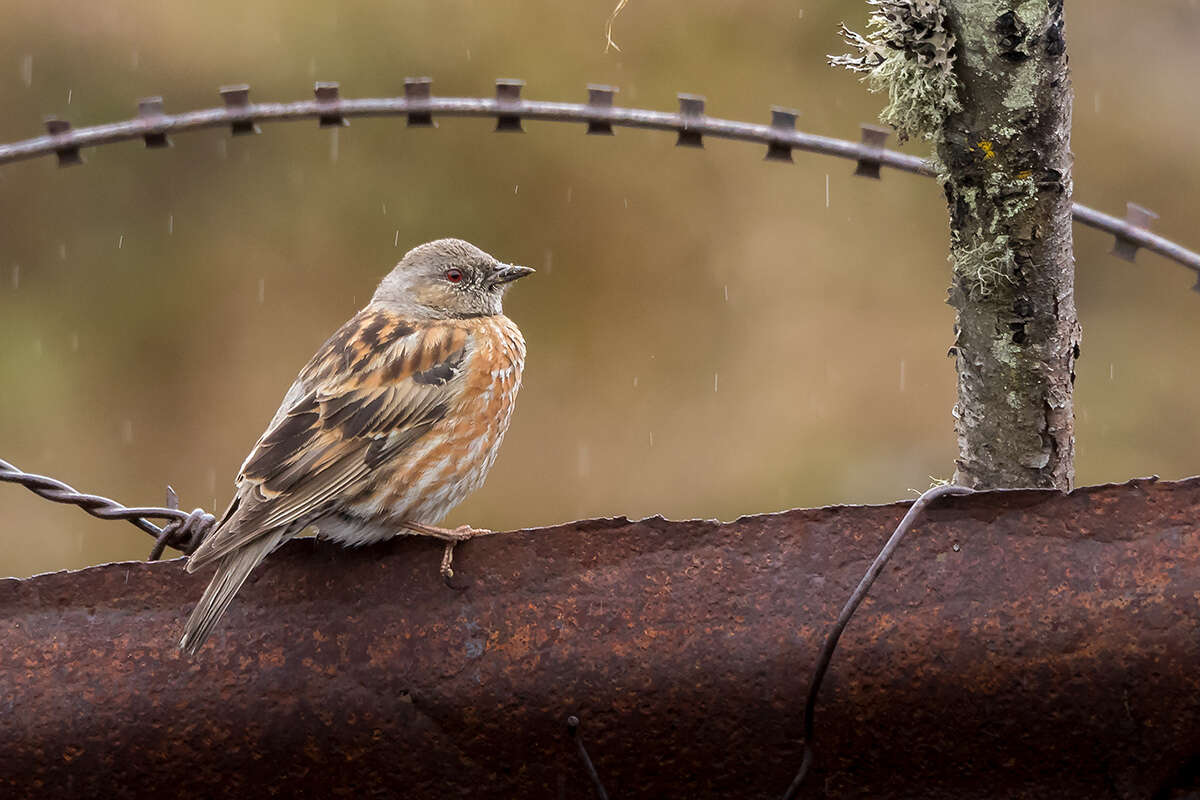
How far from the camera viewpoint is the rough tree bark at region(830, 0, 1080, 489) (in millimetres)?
2334

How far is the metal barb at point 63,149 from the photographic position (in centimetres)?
288

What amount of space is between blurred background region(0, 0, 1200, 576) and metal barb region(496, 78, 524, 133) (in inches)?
113

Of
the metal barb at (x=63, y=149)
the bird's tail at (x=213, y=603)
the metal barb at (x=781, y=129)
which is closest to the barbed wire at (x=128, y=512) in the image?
the bird's tail at (x=213, y=603)

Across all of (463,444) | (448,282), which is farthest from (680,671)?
(448,282)

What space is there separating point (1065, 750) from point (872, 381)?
4.14m

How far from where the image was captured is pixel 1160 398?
5926 mm

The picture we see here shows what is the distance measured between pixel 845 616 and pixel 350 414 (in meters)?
1.57

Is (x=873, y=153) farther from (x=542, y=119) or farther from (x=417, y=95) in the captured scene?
(x=417, y=95)

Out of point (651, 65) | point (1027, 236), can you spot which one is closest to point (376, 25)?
point (651, 65)

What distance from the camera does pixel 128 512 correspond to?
2447 mm

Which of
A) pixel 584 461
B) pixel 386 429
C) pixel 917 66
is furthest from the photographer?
pixel 584 461

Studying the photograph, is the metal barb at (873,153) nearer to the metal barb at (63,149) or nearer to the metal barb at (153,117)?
the metal barb at (153,117)

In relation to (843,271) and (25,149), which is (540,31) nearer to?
(843,271)

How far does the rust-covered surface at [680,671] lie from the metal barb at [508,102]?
1.05 meters
